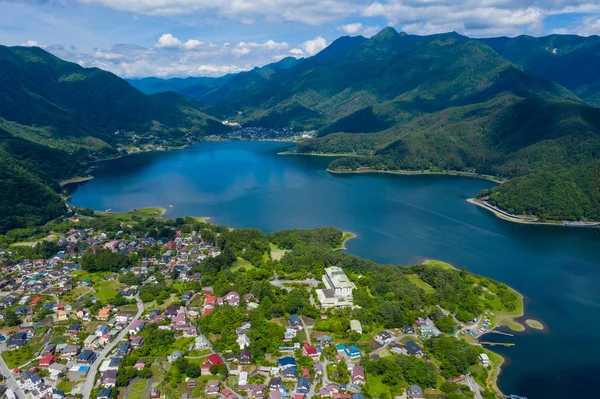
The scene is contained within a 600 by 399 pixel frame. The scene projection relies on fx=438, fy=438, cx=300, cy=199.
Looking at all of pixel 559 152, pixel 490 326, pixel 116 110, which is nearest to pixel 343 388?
pixel 490 326

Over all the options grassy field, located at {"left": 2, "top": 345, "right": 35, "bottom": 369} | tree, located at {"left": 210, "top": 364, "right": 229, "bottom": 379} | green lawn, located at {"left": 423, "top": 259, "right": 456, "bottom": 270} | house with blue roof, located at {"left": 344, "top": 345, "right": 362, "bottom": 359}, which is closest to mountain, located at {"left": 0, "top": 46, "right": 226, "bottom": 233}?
grassy field, located at {"left": 2, "top": 345, "right": 35, "bottom": 369}

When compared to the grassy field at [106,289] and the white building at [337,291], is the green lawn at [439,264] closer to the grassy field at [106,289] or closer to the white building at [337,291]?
the white building at [337,291]

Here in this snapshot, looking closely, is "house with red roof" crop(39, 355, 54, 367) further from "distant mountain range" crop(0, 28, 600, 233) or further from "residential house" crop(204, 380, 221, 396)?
"distant mountain range" crop(0, 28, 600, 233)

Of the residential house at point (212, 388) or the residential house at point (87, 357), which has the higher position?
the residential house at point (212, 388)

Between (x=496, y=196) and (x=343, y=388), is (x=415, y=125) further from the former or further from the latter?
(x=343, y=388)

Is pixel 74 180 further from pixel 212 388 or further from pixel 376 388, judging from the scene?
pixel 376 388

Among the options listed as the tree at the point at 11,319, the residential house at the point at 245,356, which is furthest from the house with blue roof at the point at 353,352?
the tree at the point at 11,319

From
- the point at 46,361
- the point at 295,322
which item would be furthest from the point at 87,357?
the point at 295,322
